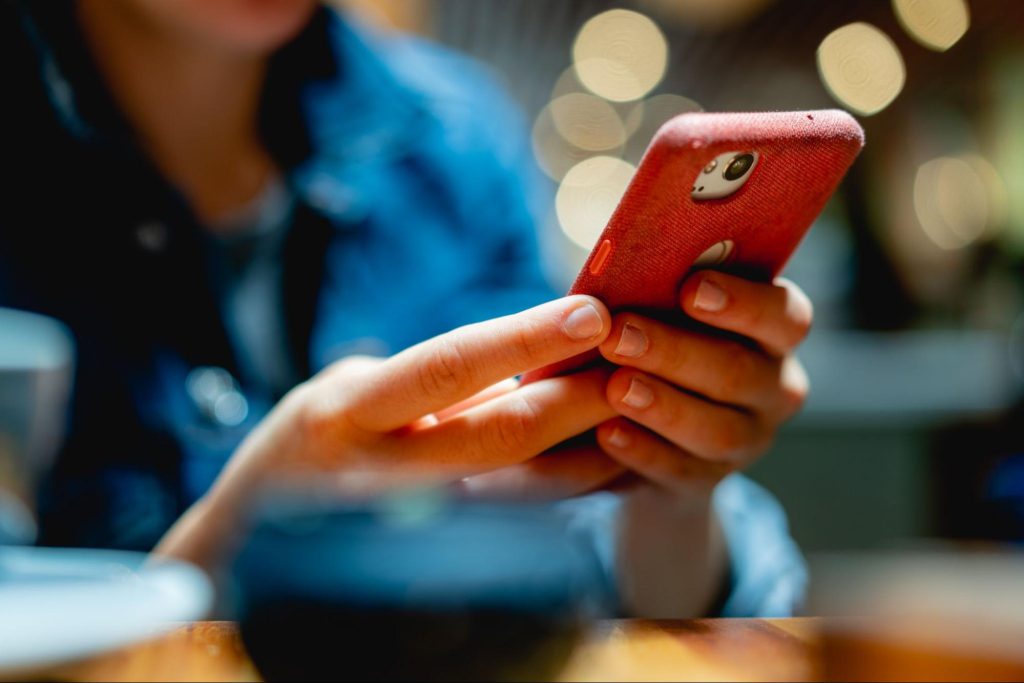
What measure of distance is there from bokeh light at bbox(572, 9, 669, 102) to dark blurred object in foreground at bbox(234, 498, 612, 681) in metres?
2.46

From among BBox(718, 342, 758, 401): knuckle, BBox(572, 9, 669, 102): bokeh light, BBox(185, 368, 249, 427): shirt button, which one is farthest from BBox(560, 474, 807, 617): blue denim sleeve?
BBox(572, 9, 669, 102): bokeh light

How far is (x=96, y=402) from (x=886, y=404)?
1.55 m

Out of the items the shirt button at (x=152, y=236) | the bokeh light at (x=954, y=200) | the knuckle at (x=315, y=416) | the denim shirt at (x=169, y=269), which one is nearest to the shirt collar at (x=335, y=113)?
the denim shirt at (x=169, y=269)

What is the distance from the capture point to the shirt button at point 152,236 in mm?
784

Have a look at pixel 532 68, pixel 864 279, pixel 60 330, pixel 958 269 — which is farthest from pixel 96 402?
pixel 532 68

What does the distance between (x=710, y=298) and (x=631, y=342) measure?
0.05 m

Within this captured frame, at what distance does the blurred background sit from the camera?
5.44ft

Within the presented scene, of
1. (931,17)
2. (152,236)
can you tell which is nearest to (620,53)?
(931,17)

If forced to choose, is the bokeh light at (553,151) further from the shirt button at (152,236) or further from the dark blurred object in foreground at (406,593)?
the dark blurred object in foreground at (406,593)

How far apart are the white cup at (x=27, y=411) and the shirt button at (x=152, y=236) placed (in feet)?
0.38

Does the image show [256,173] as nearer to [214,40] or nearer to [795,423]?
[214,40]

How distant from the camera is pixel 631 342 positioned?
382 millimetres

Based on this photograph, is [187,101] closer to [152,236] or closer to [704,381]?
[152,236]

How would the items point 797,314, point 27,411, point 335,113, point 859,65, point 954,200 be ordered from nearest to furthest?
point 797,314, point 27,411, point 335,113, point 859,65, point 954,200
